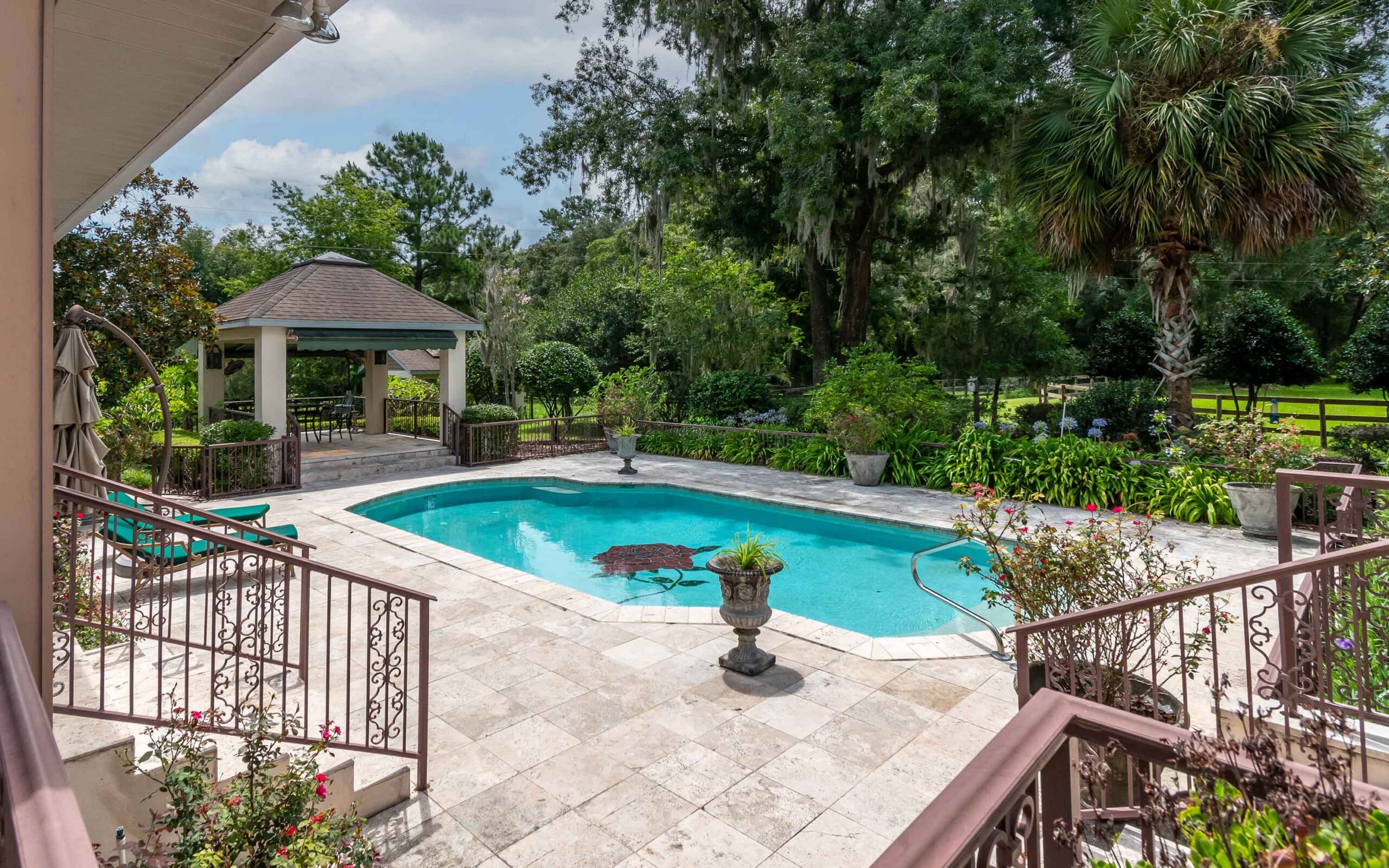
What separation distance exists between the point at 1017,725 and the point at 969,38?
1269 centimetres

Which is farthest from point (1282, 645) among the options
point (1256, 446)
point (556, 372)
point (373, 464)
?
point (556, 372)

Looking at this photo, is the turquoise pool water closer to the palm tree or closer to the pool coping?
the pool coping

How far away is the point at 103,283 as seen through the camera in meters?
9.74

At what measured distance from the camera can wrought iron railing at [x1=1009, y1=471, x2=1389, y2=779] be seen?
287 cm

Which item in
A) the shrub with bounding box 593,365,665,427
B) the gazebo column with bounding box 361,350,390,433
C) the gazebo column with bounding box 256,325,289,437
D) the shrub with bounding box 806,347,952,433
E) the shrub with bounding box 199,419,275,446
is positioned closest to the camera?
the shrub with bounding box 199,419,275,446

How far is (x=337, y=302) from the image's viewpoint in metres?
14.9

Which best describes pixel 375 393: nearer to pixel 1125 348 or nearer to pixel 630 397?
pixel 630 397

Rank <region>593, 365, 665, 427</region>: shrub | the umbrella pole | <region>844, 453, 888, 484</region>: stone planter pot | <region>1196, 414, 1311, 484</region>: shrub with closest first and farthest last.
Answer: the umbrella pole
<region>1196, 414, 1311, 484</region>: shrub
<region>844, 453, 888, 484</region>: stone planter pot
<region>593, 365, 665, 427</region>: shrub

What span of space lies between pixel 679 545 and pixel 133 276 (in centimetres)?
809

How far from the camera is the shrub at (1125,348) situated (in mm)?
16953

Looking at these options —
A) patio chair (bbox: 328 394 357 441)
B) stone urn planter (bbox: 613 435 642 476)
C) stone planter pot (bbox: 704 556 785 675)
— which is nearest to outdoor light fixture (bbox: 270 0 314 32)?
stone planter pot (bbox: 704 556 785 675)

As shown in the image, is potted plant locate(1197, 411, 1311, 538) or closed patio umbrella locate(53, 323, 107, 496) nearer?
closed patio umbrella locate(53, 323, 107, 496)

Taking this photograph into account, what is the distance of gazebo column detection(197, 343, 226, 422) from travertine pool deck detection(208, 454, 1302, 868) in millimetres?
12397

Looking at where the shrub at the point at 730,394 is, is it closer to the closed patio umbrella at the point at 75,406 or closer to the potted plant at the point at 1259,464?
the potted plant at the point at 1259,464
